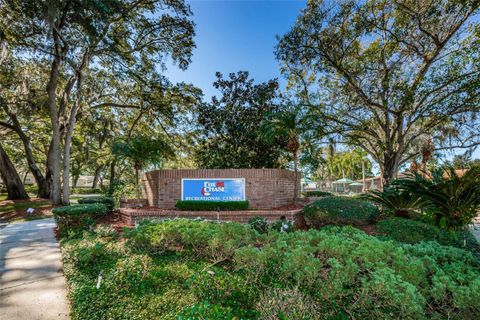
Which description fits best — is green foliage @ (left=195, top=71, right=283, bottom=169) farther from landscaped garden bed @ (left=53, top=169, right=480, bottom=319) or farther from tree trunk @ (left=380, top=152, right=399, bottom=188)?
landscaped garden bed @ (left=53, top=169, right=480, bottom=319)

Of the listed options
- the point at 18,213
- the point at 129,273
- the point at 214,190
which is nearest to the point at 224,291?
the point at 129,273

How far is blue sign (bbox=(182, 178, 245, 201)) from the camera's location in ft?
29.1

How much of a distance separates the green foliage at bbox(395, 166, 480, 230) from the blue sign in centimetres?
552

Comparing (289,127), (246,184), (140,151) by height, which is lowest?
(246,184)

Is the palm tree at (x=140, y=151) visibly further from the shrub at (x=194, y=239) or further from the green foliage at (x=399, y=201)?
the green foliage at (x=399, y=201)

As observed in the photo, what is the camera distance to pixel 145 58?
11.7 m

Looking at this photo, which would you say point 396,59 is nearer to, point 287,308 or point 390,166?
point 390,166

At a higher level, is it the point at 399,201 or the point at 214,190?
the point at 214,190

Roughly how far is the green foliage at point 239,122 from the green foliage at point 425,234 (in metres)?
7.36

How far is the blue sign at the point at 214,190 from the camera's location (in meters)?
8.88

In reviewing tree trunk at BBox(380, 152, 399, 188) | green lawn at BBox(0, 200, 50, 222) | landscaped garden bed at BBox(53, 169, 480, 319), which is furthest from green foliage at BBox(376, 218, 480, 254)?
green lawn at BBox(0, 200, 50, 222)

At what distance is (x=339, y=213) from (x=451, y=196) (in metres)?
2.04

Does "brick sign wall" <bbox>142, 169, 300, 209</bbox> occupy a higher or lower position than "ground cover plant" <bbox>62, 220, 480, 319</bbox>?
higher

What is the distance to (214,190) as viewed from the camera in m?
8.90
